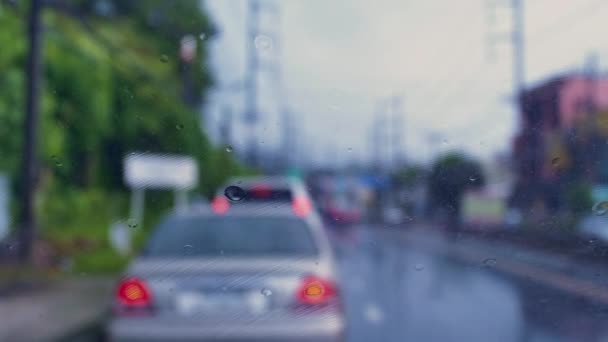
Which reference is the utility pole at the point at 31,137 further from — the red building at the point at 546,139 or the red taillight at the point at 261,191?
the red building at the point at 546,139

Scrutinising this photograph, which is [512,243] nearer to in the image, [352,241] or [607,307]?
[607,307]

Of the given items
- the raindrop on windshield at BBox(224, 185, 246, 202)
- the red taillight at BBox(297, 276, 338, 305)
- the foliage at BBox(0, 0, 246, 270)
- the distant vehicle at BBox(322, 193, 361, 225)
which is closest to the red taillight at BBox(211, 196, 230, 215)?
the raindrop on windshield at BBox(224, 185, 246, 202)

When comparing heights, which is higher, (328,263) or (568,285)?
(328,263)

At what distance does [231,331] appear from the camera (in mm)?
5059

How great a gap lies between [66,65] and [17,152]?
85.2 inches

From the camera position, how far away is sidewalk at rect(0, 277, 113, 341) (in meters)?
7.38

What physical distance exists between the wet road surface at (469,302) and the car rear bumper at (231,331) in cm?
156

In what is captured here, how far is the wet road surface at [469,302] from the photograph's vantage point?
18.6 ft

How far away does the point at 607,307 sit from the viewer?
512cm

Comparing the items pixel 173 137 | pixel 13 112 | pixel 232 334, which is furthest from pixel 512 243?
pixel 13 112

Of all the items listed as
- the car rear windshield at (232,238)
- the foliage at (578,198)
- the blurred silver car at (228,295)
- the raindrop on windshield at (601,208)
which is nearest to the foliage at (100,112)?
the car rear windshield at (232,238)

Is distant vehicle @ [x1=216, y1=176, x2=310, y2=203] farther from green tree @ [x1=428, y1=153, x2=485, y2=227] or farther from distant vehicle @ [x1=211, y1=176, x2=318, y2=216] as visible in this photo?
green tree @ [x1=428, y1=153, x2=485, y2=227]

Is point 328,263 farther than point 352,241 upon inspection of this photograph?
No

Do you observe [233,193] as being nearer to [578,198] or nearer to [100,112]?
[578,198]
